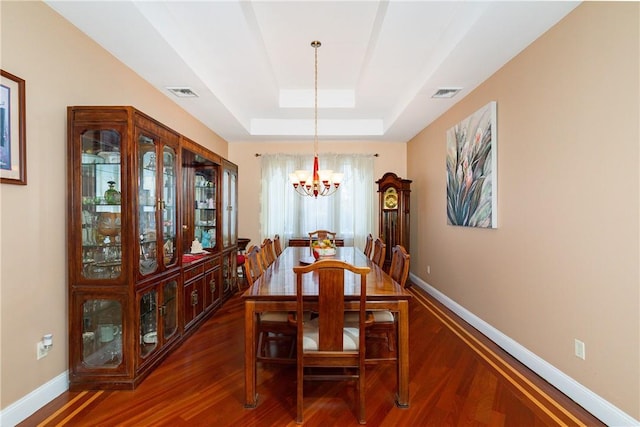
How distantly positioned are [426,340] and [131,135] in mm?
3049

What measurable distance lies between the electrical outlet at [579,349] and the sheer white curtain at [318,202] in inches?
149

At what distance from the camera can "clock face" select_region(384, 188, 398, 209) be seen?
5.27 m

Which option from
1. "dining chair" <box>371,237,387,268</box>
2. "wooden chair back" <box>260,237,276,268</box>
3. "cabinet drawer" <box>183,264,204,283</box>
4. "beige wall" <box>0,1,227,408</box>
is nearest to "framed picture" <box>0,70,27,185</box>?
"beige wall" <box>0,1,227,408</box>

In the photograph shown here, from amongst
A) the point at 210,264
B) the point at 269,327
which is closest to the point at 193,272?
the point at 210,264

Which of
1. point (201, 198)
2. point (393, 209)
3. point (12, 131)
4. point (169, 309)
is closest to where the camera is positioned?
point (12, 131)

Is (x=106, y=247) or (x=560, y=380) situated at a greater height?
(x=106, y=247)

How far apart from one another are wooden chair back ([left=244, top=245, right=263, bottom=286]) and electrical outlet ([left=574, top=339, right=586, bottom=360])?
225 cm

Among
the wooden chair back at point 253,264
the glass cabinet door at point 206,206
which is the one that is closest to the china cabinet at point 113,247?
the wooden chair back at point 253,264

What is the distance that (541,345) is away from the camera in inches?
94.8

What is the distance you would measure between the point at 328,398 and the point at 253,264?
110 cm

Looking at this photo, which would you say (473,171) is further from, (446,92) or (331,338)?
(331,338)

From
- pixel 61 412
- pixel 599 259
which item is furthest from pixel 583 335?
pixel 61 412

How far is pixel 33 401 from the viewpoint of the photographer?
1.93 metres

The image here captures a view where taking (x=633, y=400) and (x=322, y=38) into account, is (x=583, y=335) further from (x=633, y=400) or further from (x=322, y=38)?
(x=322, y=38)
